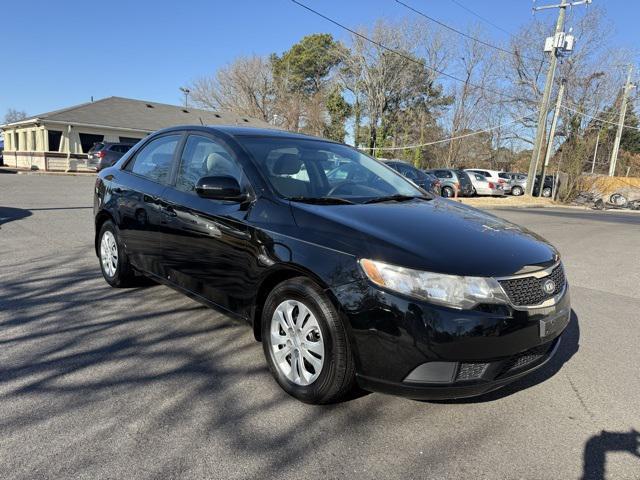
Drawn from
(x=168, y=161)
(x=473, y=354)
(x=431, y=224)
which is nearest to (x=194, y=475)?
(x=473, y=354)

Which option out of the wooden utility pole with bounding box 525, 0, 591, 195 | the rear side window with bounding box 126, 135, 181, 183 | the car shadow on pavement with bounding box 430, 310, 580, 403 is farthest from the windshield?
the wooden utility pole with bounding box 525, 0, 591, 195

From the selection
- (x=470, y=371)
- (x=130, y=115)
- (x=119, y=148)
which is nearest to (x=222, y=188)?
(x=470, y=371)

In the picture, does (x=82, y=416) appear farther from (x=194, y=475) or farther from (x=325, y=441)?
(x=325, y=441)

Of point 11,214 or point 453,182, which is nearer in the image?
point 11,214

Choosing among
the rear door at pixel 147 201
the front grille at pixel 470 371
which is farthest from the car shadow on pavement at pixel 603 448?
the rear door at pixel 147 201

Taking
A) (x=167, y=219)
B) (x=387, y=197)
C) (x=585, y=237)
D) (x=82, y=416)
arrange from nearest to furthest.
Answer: (x=82, y=416), (x=387, y=197), (x=167, y=219), (x=585, y=237)

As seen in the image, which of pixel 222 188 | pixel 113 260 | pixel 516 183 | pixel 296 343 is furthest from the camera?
pixel 516 183

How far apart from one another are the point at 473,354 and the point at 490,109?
45954 millimetres

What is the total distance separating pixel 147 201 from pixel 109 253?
1131 mm

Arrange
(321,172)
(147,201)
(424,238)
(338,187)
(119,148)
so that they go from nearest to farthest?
(424,238)
(338,187)
(321,172)
(147,201)
(119,148)

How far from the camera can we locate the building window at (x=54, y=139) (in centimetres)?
2936

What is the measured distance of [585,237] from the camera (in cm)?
1108

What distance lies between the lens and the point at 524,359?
2.72 m

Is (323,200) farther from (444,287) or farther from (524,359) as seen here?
(524,359)
